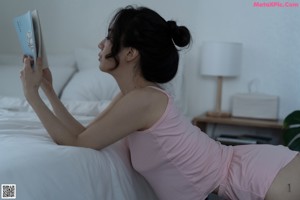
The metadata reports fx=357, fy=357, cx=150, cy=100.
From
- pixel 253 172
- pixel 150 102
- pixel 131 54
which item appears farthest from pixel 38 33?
pixel 253 172

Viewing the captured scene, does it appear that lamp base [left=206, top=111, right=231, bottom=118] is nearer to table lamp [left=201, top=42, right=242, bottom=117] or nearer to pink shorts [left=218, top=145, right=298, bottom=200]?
table lamp [left=201, top=42, right=242, bottom=117]

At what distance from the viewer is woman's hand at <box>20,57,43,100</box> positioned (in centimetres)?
105

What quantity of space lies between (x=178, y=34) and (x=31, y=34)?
0.45 meters

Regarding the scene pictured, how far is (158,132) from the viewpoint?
1.07m

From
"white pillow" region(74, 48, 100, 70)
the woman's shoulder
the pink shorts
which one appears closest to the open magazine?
the woman's shoulder

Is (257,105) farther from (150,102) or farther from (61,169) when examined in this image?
(61,169)

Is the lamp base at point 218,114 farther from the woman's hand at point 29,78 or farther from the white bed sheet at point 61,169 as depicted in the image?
the woman's hand at point 29,78

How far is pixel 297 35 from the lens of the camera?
2406 mm

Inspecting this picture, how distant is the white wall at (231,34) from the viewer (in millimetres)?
2434

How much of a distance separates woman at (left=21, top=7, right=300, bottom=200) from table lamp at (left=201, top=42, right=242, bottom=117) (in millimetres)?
1203

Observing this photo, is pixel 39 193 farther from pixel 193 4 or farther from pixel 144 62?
pixel 193 4

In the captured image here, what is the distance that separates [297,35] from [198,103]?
82 centimetres

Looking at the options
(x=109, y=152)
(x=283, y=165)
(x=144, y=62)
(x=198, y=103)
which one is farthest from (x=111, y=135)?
(x=198, y=103)

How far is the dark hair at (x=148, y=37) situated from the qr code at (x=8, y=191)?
514mm
